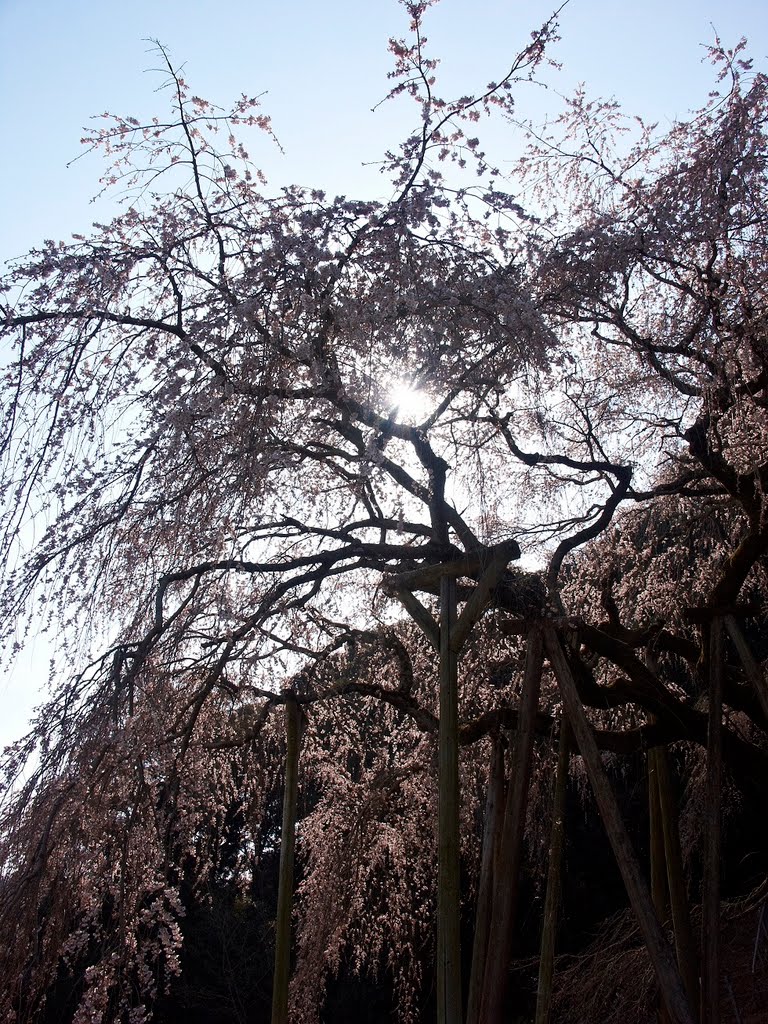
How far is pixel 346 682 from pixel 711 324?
3.02 metres

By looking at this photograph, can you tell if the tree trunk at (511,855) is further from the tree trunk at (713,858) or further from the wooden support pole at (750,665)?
the wooden support pole at (750,665)

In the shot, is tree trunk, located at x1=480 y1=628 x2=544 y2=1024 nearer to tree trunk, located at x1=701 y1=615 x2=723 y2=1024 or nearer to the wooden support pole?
tree trunk, located at x1=701 y1=615 x2=723 y2=1024

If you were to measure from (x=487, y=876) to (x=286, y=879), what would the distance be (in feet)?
4.18

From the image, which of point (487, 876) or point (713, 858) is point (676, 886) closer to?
point (713, 858)

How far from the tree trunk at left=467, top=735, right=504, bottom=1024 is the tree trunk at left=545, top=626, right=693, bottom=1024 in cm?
85

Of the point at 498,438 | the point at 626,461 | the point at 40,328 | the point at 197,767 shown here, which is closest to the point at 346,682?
the point at 197,767

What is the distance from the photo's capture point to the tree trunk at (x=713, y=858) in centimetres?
394

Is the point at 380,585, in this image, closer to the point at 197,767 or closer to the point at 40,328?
the point at 197,767

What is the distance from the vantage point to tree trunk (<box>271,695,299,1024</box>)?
5184mm

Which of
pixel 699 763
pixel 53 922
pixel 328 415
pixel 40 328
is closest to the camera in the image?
pixel 53 922

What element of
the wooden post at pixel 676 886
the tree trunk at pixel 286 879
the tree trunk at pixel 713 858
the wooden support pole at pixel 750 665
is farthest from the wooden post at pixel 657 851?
the tree trunk at pixel 286 879

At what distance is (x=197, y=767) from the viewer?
15.7 ft

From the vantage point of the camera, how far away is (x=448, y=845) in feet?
12.9

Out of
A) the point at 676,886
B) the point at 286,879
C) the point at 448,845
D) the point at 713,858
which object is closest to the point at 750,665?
the point at 713,858
